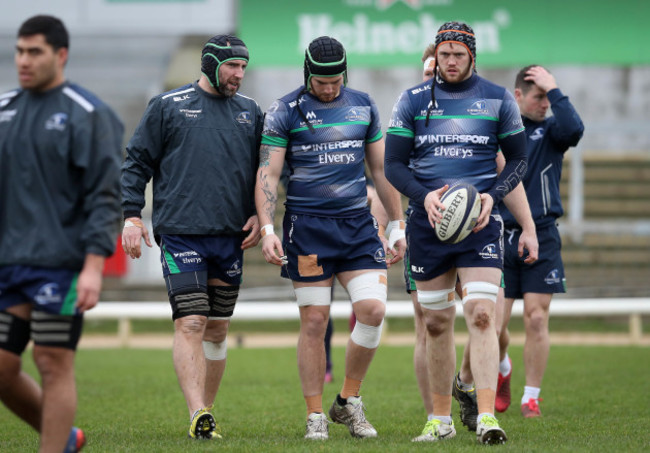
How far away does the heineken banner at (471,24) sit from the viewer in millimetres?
19297

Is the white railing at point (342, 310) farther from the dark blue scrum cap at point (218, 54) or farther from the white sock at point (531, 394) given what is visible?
the dark blue scrum cap at point (218, 54)

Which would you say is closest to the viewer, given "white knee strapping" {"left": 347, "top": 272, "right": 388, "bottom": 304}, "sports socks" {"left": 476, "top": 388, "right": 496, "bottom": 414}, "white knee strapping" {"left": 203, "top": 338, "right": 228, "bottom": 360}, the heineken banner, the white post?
"sports socks" {"left": 476, "top": 388, "right": 496, "bottom": 414}

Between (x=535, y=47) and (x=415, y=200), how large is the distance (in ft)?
46.4

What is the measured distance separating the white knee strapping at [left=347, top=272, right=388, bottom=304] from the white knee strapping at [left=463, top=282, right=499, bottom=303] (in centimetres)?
A: 65

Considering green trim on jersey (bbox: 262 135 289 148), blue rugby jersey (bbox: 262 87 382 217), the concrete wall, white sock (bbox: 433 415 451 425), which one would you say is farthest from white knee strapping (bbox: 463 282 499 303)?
the concrete wall

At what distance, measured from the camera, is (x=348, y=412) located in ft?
21.0

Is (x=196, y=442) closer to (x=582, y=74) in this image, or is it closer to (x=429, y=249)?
(x=429, y=249)

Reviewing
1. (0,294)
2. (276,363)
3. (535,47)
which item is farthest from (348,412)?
(535,47)

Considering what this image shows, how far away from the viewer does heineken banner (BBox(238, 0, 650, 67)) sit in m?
19.3

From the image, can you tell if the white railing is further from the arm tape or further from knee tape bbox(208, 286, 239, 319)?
the arm tape

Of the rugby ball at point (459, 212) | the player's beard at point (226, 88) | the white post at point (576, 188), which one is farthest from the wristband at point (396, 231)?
the white post at point (576, 188)

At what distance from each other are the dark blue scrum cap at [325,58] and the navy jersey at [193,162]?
27.3 inches

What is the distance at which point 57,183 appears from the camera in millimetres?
4691

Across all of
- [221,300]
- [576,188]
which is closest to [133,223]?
[221,300]
